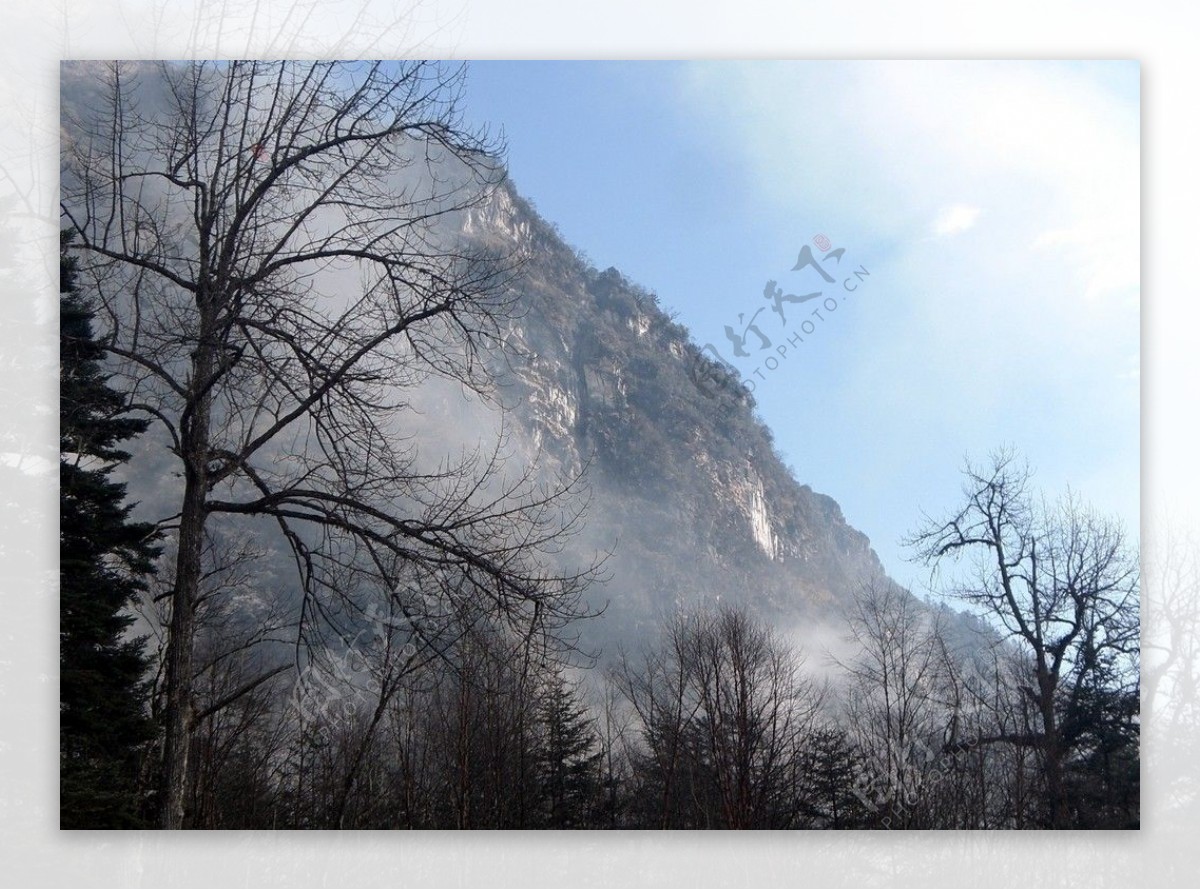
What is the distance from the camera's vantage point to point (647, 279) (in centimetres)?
449

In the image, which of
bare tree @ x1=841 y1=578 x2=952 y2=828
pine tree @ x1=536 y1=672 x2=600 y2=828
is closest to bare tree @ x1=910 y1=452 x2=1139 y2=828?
bare tree @ x1=841 y1=578 x2=952 y2=828

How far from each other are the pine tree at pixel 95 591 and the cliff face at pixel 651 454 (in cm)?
151

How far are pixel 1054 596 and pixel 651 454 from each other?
160 cm

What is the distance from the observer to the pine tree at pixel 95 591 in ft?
14.1

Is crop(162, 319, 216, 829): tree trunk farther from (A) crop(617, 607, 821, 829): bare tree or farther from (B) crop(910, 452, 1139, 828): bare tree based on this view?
(B) crop(910, 452, 1139, 828): bare tree

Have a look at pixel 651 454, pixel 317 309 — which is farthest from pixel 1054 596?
pixel 317 309

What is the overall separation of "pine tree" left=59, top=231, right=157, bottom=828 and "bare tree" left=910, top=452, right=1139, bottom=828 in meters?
2.96

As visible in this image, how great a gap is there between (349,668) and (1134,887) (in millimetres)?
3004

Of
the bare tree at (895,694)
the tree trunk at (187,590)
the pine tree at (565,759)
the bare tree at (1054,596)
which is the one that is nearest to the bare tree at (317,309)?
the tree trunk at (187,590)

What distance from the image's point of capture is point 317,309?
14.8 feet

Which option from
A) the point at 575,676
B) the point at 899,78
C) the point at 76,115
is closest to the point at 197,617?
the point at 575,676

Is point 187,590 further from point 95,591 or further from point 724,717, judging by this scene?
point 724,717

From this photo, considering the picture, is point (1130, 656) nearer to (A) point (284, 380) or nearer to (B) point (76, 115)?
(A) point (284, 380)

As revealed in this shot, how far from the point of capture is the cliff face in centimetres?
439
